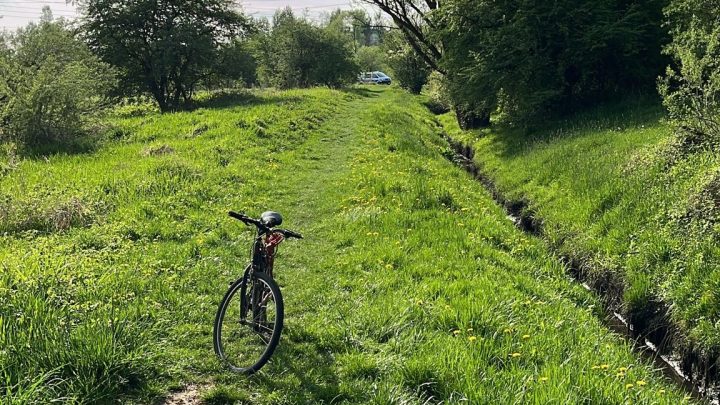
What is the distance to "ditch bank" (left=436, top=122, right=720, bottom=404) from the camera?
639cm

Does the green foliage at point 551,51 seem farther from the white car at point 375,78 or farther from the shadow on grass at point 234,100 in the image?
the white car at point 375,78

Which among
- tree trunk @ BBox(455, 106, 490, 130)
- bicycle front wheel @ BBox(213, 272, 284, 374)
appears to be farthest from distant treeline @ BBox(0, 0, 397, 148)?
bicycle front wheel @ BBox(213, 272, 284, 374)

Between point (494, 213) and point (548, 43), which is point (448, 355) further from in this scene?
point (548, 43)

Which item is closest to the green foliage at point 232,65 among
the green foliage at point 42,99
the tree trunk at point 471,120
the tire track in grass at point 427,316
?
the green foliage at point 42,99

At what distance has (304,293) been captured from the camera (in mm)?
7453

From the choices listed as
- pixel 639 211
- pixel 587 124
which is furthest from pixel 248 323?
pixel 587 124

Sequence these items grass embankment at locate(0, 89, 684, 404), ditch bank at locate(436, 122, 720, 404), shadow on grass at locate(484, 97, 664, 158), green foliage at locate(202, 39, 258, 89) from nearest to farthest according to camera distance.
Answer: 1. grass embankment at locate(0, 89, 684, 404)
2. ditch bank at locate(436, 122, 720, 404)
3. shadow on grass at locate(484, 97, 664, 158)
4. green foliage at locate(202, 39, 258, 89)

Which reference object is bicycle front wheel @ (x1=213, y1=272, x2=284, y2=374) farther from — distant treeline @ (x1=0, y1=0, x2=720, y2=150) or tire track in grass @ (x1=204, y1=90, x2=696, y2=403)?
distant treeline @ (x1=0, y1=0, x2=720, y2=150)

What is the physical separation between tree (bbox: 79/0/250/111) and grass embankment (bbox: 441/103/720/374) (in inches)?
788


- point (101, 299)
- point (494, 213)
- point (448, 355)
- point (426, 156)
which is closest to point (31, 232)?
point (101, 299)

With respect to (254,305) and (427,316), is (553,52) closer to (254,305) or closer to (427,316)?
(427,316)

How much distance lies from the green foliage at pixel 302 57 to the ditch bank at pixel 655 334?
43930 mm

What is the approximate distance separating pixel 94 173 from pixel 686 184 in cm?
1320

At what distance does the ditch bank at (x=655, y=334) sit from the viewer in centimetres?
639
